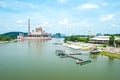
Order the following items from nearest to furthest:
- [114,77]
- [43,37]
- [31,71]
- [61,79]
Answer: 1. [61,79]
2. [114,77]
3. [31,71]
4. [43,37]

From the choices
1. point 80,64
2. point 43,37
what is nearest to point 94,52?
point 80,64

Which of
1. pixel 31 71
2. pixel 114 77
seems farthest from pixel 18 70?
pixel 114 77

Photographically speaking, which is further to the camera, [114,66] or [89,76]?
[114,66]

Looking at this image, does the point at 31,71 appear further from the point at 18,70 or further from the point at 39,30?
the point at 39,30

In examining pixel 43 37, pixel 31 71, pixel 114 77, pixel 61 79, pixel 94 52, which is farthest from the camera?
pixel 43 37

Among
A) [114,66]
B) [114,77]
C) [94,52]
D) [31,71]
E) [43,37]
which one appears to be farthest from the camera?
[43,37]

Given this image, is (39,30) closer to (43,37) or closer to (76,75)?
(43,37)

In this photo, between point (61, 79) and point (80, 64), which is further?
point (80, 64)

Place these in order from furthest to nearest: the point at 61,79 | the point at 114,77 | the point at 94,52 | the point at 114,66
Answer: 1. the point at 94,52
2. the point at 114,66
3. the point at 114,77
4. the point at 61,79
